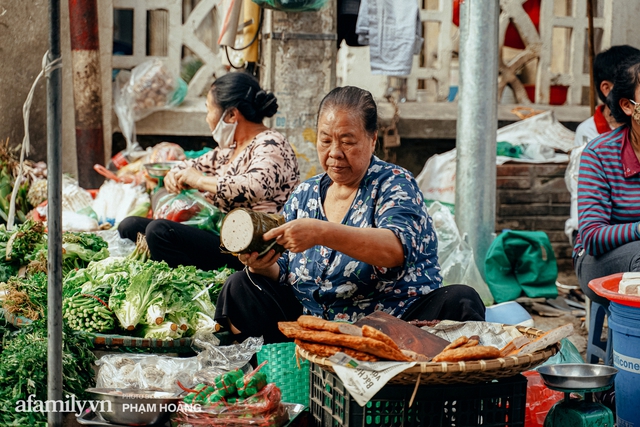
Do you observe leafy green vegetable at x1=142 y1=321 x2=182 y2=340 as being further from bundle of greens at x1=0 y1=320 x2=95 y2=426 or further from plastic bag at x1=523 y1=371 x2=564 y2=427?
plastic bag at x1=523 y1=371 x2=564 y2=427

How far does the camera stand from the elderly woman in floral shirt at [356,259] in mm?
3117

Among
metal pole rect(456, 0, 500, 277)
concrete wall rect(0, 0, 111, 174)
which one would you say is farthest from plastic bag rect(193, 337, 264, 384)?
concrete wall rect(0, 0, 111, 174)

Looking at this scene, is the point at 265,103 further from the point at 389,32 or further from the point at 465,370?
the point at 465,370

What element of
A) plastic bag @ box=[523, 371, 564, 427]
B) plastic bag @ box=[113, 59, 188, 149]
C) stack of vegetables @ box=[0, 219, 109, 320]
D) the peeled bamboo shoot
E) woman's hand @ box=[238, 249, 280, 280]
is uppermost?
plastic bag @ box=[113, 59, 188, 149]

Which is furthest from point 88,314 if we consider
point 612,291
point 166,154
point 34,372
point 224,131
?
point 166,154

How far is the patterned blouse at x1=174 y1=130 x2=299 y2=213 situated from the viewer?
436cm

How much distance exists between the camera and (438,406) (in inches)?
100

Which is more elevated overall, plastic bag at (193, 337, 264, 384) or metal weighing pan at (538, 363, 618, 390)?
metal weighing pan at (538, 363, 618, 390)

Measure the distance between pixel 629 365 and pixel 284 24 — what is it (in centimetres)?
355

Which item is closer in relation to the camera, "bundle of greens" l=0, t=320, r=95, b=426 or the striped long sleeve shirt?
"bundle of greens" l=0, t=320, r=95, b=426

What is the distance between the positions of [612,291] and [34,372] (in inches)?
87.5

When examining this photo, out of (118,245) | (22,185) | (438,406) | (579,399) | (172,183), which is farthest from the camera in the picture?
(22,185)

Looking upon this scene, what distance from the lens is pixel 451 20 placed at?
24.8ft

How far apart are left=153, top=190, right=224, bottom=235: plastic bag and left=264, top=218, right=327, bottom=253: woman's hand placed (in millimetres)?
1825
